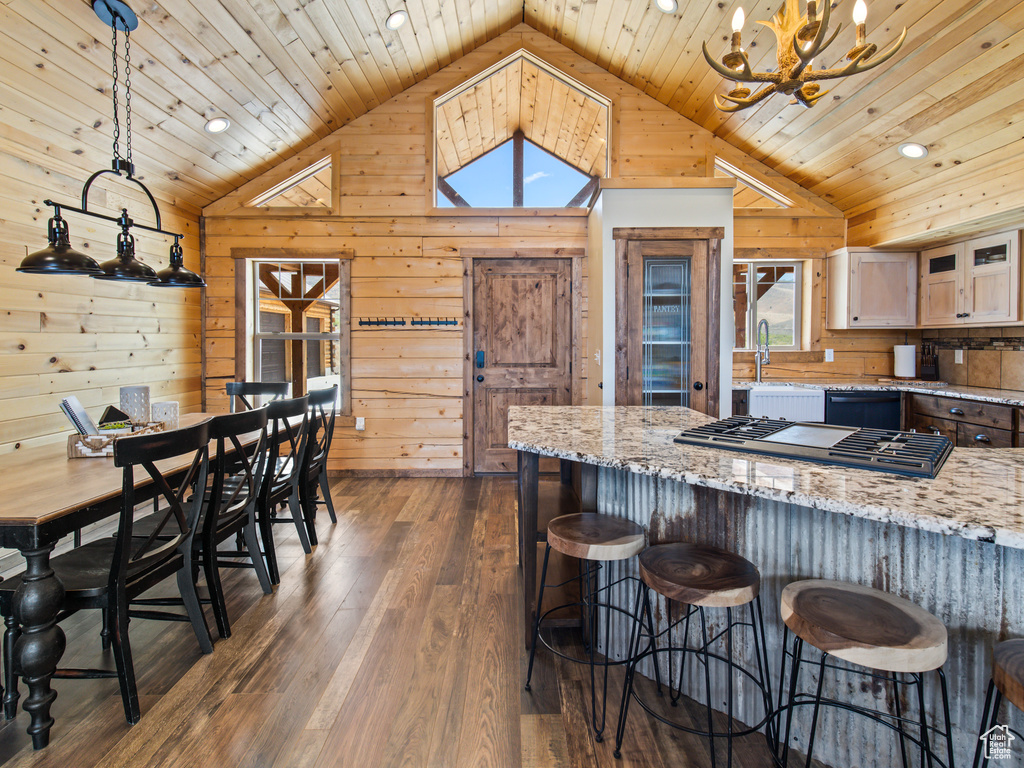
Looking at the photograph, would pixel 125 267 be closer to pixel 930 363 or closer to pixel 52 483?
pixel 52 483

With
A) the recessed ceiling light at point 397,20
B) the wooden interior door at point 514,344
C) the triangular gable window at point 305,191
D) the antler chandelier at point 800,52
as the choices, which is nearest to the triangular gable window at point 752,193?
the wooden interior door at point 514,344

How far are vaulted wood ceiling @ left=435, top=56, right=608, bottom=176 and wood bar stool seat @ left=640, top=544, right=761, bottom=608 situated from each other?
13.5 ft

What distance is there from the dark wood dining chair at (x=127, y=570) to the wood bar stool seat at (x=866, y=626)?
6.34ft

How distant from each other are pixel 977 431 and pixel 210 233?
6257 millimetres

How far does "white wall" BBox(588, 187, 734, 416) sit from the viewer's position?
392cm

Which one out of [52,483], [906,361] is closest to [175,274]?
[52,483]

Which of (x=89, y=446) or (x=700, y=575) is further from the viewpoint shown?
(x=89, y=446)

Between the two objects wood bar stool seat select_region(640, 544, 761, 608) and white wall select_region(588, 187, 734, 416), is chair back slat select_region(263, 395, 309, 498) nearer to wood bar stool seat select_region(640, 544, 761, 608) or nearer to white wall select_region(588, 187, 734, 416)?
wood bar stool seat select_region(640, 544, 761, 608)

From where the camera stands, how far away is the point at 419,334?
4.91 metres

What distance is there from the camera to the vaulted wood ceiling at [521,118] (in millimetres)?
4977

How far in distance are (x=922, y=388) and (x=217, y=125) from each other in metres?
5.68

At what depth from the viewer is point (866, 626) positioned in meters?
1.19

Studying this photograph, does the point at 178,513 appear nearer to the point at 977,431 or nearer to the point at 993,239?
the point at 977,431

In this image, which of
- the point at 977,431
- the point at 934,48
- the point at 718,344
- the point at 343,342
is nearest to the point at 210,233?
the point at 343,342
